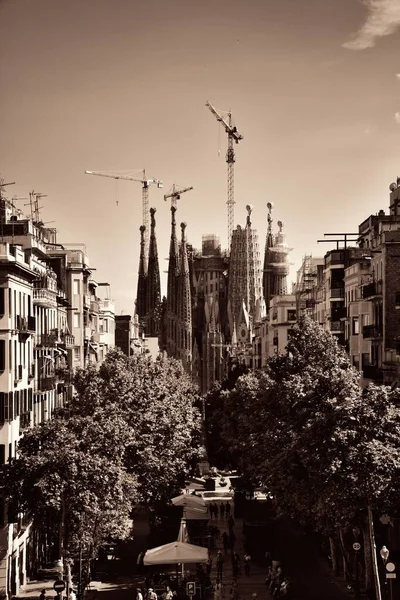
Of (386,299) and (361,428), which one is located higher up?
(386,299)

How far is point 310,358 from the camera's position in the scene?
7838 cm

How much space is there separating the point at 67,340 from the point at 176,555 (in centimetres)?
4097

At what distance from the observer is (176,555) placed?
5803cm

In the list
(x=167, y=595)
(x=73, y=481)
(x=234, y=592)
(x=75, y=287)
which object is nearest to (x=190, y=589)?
(x=167, y=595)

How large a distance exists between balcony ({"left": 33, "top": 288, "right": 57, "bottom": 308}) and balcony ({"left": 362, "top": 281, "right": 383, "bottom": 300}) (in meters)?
21.4

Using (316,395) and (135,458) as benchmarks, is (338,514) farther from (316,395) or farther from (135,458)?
(135,458)

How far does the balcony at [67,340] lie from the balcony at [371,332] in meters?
20.8

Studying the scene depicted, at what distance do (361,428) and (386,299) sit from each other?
32113 millimetres

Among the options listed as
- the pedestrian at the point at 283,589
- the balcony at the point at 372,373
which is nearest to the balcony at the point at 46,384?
the balcony at the point at 372,373

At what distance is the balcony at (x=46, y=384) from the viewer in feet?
250

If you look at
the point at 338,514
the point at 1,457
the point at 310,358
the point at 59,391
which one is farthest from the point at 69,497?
the point at 59,391

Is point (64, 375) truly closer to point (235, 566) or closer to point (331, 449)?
point (235, 566)

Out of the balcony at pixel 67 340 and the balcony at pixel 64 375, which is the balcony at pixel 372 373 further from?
the balcony at pixel 67 340

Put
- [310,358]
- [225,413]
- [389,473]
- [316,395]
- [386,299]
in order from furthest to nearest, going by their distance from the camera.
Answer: [225,413] < [386,299] < [310,358] < [316,395] < [389,473]
